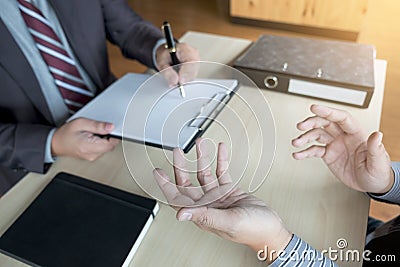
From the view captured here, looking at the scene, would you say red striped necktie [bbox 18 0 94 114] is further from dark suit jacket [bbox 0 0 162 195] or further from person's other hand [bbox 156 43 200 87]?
person's other hand [bbox 156 43 200 87]

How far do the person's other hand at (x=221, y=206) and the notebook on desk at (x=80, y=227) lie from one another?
0.07 m

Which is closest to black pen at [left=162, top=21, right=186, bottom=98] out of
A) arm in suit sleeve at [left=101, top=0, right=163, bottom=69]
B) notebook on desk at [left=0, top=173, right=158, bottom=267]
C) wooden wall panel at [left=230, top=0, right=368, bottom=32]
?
arm in suit sleeve at [left=101, top=0, right=163, bottom=69]

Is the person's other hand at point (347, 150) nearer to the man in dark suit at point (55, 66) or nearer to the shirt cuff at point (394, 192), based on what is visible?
the shirt cuff at point (394, 192)

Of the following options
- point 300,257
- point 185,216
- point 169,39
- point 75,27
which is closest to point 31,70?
point 75,27

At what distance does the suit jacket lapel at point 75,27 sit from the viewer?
76cm

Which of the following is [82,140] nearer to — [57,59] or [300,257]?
[57,59]

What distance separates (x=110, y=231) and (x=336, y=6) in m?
2.11

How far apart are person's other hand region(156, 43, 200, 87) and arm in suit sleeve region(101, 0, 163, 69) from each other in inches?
1.8

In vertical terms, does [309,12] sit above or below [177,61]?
below

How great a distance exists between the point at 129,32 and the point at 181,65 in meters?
0.34

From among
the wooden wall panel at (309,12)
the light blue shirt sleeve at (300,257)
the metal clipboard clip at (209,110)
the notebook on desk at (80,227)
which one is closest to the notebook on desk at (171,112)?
the metal clipboard clip at (209,110)

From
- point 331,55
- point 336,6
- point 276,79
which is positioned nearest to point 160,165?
point 276,79

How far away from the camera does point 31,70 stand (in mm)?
713

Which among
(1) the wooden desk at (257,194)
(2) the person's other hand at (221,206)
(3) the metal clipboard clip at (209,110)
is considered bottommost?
(1) the wooden desk at (257,194)
